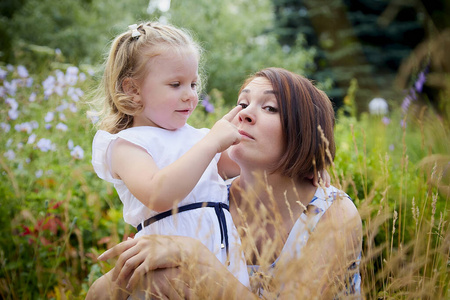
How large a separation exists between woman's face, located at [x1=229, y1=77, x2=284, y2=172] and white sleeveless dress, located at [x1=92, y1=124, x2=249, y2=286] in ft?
0.61

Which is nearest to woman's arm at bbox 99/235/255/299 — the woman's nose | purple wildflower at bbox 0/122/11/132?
the woman's nose

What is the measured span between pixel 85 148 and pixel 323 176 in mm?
2454

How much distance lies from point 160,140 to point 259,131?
1.46 ft

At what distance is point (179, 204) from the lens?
5.94 ft

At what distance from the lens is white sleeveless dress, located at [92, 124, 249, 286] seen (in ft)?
5.88

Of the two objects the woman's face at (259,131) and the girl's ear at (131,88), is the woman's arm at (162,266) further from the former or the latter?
the girl's ear at (131,88)

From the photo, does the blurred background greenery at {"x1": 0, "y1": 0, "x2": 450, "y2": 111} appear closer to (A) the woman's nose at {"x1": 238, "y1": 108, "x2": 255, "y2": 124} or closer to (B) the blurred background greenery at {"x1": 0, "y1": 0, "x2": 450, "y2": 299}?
(B) the blurred background greenery at {"x1": 0, "y1": 0, "x2": 450, "y2": 299}

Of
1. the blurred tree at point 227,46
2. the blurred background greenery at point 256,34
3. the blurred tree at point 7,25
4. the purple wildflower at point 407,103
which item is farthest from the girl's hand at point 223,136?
the blurred tree at point 7,25

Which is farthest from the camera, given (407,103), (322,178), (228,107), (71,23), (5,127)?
(71,23)

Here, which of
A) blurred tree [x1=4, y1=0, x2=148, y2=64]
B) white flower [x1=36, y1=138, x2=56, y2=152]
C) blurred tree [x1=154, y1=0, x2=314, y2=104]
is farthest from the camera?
blurred tree [x1=4, y1=0, x2=148, y2=64]

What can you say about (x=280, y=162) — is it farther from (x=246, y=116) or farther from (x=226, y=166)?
(x=226, y=166)

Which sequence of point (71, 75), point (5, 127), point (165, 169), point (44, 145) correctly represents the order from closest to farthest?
point (165, 169)
point (44, 145)
point (5, 127)
point (71, 75)

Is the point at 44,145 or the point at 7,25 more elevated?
the point at 44,145

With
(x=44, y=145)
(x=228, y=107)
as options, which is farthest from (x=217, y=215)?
(x=228, y=107)
